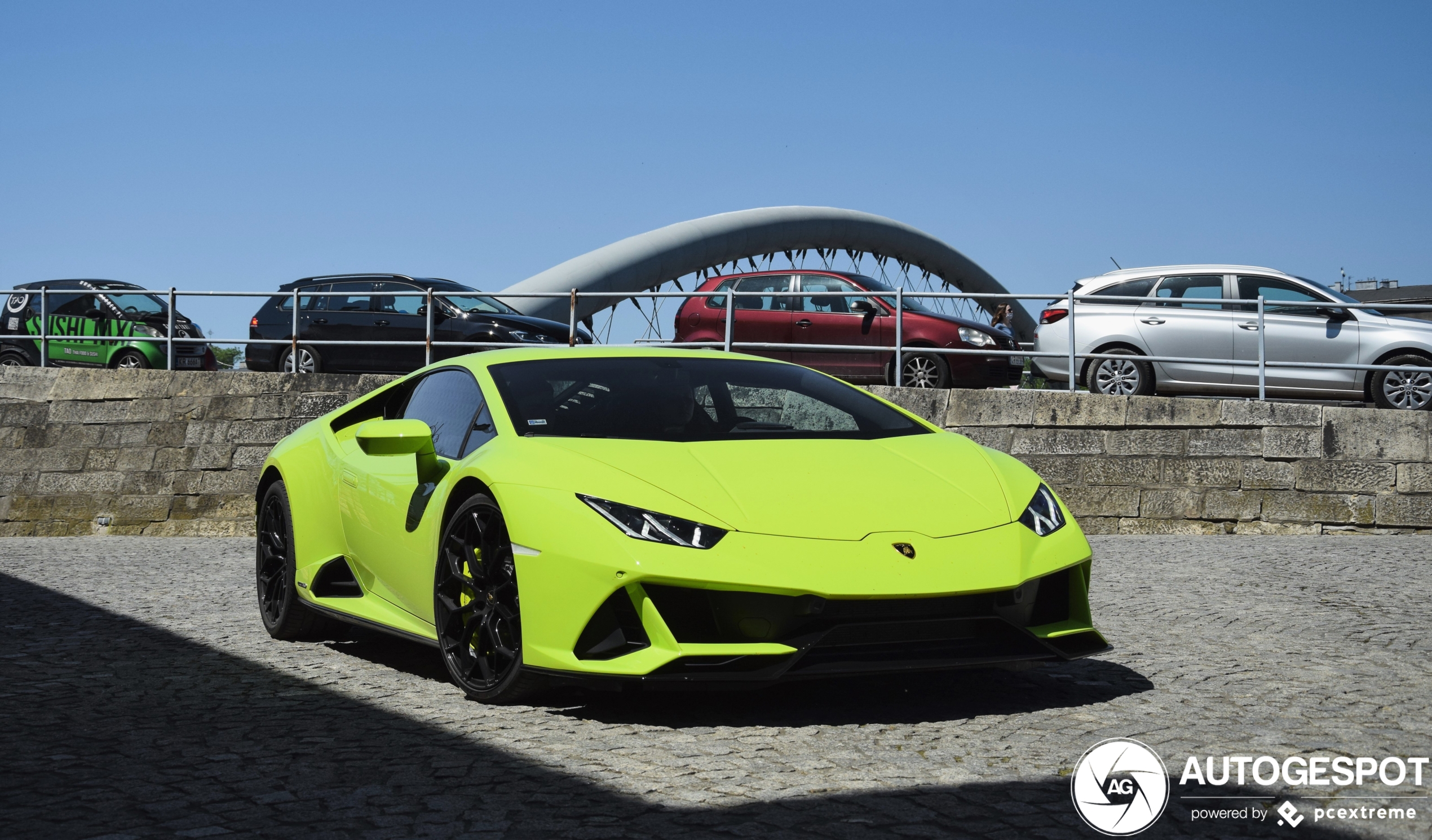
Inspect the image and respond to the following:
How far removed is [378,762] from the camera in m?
3.61

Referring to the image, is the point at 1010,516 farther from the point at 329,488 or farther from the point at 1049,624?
the point at 329,488

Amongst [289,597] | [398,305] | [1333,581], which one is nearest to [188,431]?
[398,305]

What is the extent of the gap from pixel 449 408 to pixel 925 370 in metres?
9.75

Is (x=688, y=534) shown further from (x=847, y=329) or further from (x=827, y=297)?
(x=847, y=329)

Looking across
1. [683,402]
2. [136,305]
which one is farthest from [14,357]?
[683,402]

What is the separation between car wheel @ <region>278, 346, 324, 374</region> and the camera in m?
16.2

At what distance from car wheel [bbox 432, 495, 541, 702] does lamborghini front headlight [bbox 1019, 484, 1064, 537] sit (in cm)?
164

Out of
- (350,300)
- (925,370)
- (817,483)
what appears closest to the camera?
(817,483)

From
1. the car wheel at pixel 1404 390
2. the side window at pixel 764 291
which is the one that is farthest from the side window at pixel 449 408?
the car wheel at pixel 1404 390

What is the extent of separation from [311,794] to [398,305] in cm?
1391

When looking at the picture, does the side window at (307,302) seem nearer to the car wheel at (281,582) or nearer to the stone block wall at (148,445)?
the stone block wall at (148,445)

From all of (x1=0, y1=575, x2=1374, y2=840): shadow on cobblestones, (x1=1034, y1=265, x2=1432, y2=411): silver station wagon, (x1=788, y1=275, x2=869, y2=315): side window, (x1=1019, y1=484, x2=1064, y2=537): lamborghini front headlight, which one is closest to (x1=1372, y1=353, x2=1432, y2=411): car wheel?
(x1=1034, y1=265, x2=1432, y2=411): silver station wagon

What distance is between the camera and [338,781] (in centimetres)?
342

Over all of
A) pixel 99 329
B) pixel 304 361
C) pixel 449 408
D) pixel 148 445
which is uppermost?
pixel 99 329
